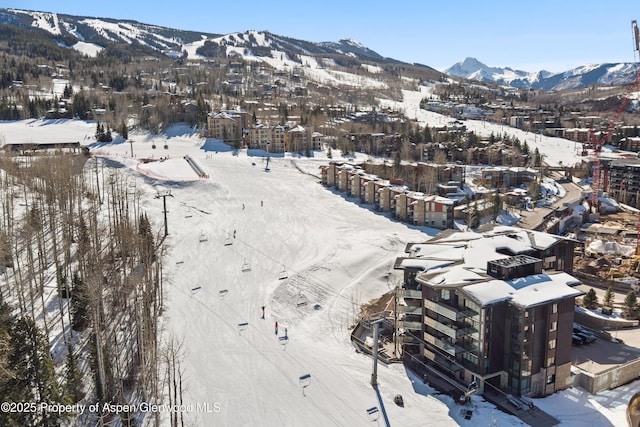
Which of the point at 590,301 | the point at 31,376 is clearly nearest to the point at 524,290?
the point at 590,301

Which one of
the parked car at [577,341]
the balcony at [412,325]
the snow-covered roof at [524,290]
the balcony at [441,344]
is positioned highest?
the snow-covered roof at [524,290]

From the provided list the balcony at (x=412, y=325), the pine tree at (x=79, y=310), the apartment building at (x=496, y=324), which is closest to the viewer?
the apartment building at (x=496, y=324)

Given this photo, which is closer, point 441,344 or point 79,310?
point 441,344

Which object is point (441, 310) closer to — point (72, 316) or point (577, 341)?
point (577, 341)

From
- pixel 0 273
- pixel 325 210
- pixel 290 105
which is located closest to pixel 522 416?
pixel 0 273

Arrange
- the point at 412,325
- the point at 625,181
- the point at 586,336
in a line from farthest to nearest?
the point at 625,181
the point at 586,336
the point at 412,325

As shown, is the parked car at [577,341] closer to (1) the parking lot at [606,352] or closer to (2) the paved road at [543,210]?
(1) the parking lot at [606,352]

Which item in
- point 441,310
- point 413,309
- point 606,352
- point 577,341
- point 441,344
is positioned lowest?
point 606,352

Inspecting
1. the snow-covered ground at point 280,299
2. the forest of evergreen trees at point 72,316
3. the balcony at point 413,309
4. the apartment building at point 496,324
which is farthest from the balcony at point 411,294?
the forest of evergreen trees at point 72,316
